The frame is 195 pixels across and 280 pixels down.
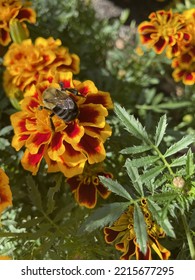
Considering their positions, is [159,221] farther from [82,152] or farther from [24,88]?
[24,88]

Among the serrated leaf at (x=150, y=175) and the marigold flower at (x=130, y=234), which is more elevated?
the serrated leaf at (x=150, y=175)

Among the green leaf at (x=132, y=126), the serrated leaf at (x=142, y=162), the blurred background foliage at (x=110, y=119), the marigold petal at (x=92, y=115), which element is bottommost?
the blurred background foliage at (x=110, y=119)

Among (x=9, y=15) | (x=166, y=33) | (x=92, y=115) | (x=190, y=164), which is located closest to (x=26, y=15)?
(x=9, y=15)

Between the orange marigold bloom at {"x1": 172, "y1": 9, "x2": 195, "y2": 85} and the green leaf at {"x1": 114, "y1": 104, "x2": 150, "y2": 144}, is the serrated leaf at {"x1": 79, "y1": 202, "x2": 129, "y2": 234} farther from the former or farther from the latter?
the orange marigold bloom at {"x1": 172, "y1": 9, "x2": 195, "y2": 85}

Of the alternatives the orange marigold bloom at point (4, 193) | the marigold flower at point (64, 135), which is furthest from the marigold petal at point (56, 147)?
the orange marigold bloom at point (4, 193)

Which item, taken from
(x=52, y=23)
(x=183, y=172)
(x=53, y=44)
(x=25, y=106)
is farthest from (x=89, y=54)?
(x=183, y=172)

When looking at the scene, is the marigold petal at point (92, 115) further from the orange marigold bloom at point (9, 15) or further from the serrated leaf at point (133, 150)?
the orange marigold bloom at point (9, 15)
